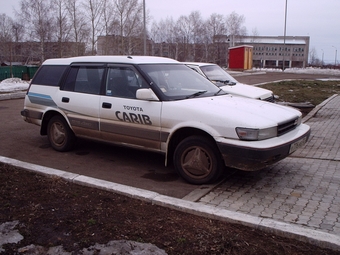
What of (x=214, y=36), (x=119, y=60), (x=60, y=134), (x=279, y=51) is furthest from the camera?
(x=279, y=51)

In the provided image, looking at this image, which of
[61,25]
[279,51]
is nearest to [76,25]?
[61,25]

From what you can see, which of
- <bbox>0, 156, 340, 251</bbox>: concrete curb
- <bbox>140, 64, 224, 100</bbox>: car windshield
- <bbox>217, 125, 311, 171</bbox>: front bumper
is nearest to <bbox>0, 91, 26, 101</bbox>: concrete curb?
<bbox>140, 64, 224, 100</bbox>: car windshield

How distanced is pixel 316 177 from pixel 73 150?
4.32 m

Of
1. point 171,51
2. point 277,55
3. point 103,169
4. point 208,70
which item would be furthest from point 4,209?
point 277,55

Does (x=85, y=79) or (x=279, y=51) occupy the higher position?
(x=279, y=51)

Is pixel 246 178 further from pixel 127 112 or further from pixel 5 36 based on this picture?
pixel 5 36

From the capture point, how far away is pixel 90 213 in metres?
3.89

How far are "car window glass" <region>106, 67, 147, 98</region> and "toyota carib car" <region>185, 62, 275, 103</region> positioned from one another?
3.55 metres

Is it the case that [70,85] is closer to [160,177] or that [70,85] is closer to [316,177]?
[160,177]

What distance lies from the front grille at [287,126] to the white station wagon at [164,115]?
15 millimetres

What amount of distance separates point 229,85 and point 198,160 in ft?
17.0

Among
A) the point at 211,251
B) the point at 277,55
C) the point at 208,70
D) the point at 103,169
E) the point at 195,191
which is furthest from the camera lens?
the point at 277,55

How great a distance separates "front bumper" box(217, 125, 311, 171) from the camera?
4395mm

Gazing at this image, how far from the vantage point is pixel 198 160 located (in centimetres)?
486
